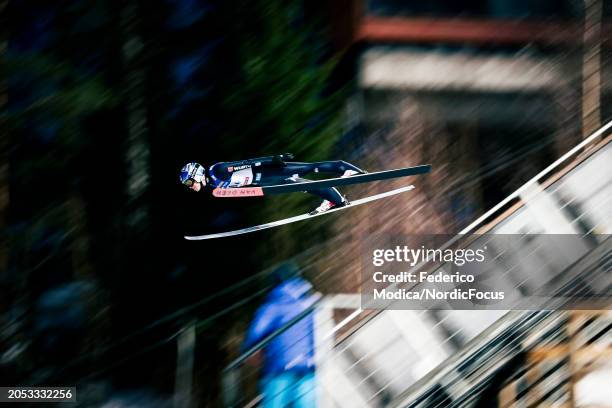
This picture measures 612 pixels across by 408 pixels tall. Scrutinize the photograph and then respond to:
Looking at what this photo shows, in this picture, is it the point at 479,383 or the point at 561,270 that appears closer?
the point at 561,270

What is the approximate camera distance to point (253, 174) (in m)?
2.74

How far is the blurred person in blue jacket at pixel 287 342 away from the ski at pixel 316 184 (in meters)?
0.25

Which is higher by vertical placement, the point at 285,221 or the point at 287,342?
the point at 285,221

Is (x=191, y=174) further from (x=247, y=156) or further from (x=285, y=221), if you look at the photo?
(x=285, y=221)

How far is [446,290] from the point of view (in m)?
2.66

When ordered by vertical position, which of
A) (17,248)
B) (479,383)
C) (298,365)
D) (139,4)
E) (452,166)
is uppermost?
(139,4)

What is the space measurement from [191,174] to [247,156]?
190mm

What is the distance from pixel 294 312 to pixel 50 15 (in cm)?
124

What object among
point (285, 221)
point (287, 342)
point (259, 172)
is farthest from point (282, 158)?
point (287, 342)

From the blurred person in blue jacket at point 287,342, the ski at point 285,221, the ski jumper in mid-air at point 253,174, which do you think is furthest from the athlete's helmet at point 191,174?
the blurred person in blue jacket at point 287,342

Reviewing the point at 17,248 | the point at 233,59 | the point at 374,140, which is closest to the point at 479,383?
the point at 374,140

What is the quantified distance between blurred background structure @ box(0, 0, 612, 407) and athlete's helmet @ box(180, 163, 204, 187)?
0.03m

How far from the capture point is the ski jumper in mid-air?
272 centimetres

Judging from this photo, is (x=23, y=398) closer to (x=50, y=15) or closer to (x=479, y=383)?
(x=50, y=15)
